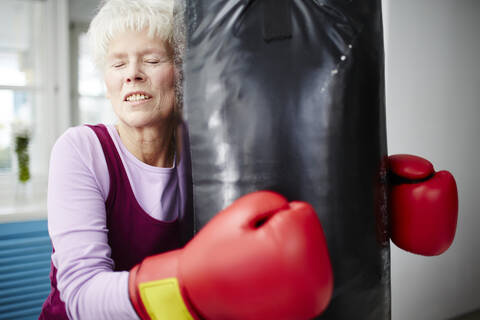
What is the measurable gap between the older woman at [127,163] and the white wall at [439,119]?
64.3 inches

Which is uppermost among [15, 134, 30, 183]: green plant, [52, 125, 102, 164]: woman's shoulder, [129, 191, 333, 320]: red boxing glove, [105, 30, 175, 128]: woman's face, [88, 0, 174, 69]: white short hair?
[88, 0, 174, 69]: white short hair

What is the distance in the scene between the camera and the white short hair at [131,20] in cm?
78

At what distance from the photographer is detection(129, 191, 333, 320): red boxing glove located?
45 cm

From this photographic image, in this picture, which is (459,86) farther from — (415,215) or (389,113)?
(415,215)

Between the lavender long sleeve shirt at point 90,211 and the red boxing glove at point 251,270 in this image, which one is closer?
the red boxing glove at point 251,270

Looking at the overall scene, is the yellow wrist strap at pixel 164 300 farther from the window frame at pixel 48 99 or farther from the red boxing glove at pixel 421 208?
the window frame at pixel 48 99

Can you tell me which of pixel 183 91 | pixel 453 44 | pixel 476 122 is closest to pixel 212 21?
pixel 183 91

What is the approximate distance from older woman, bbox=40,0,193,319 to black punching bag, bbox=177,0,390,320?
109 mm

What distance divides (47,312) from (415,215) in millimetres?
859

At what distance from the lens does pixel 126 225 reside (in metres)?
0.78

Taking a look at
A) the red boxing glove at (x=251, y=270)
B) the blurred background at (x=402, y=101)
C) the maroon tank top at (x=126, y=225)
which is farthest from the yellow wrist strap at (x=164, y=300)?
the blurred background at (x=402, y=101)

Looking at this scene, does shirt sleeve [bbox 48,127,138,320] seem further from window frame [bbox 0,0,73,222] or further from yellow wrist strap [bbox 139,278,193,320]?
window frame [bbox 0,0,73,222]

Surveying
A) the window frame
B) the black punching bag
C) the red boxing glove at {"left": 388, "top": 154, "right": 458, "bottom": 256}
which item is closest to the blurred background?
the window frame

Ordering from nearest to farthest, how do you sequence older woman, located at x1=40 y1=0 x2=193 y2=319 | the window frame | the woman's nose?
older woman, located at x1=40 y1=0 x2=193 y2=319, the woman's nose, the window frame
